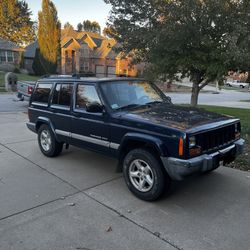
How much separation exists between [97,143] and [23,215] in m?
1.64

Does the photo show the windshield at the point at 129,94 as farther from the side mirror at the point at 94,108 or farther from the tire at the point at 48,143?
the tire at the point at 48,143

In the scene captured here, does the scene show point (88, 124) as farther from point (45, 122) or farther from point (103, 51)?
point (103, 51)

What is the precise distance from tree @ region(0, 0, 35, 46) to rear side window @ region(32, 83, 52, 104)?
53.8 m

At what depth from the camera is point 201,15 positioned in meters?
8.19

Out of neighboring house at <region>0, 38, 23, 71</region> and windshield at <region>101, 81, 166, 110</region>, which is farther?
neighboring house at <region>0, 38, 23, 71</region>

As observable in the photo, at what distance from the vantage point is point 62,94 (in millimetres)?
5375

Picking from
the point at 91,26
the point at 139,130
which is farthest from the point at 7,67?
the point at 91,26

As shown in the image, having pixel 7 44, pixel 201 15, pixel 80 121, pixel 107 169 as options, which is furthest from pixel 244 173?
pixel 7 44

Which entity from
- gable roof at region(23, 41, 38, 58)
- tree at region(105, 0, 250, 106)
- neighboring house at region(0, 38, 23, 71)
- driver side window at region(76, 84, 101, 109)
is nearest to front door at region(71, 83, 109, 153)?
driver side window at region(76, 84, 101, 109)

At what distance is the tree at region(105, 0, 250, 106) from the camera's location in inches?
317

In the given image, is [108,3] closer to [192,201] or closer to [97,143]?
[97,143]

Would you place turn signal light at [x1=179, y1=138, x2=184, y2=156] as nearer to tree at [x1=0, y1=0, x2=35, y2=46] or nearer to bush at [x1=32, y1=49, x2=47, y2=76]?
bush at [x1=32, y1=49, x2=47, y2=76]

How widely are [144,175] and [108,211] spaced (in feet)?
2.41

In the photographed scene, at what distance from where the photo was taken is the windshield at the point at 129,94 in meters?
4.52
